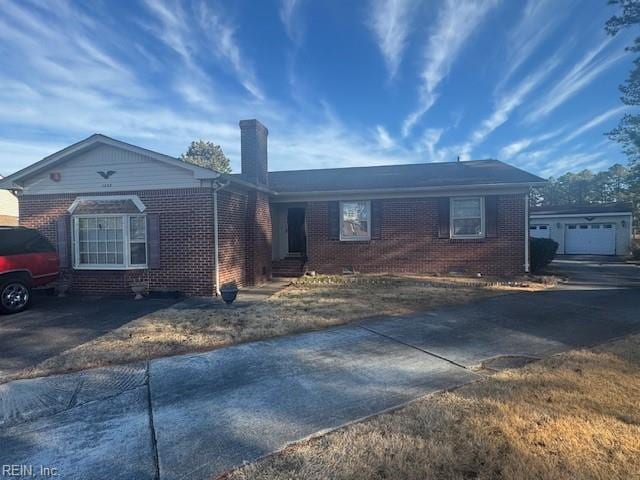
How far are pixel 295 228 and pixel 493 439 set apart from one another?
40.4ft

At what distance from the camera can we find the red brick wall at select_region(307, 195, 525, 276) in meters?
12.7

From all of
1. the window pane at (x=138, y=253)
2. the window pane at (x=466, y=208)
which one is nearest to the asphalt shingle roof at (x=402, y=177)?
the window pane at (x=466, y=208)

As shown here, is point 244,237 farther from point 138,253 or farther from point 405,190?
point 405,190

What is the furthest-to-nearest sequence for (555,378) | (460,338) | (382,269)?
(382,269)
(460,338)
(555,378)

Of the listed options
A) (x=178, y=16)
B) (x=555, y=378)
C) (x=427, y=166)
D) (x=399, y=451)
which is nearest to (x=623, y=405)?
(x=555, y=378)

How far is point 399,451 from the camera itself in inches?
110

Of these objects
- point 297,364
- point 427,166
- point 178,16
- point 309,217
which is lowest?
point 297,364

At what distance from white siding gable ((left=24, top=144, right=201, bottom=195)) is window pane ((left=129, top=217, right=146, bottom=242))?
0.83 m

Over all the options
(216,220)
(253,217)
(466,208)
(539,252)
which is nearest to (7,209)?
(253,217)

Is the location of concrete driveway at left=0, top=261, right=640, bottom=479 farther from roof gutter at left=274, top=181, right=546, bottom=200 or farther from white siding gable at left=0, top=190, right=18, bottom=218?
white siding gable at left=0, top=190, right=18, bottom=218

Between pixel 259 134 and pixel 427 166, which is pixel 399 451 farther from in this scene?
pixel 427 166

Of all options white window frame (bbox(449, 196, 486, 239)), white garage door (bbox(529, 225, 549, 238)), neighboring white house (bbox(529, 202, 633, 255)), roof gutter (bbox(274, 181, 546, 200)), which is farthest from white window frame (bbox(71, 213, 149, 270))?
white garage door (bbox(529, 225, 549, 238))

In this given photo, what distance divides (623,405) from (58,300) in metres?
11.2

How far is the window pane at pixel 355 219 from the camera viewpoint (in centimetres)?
1377
